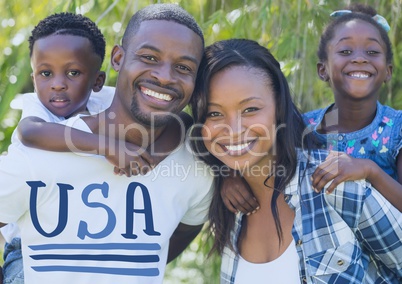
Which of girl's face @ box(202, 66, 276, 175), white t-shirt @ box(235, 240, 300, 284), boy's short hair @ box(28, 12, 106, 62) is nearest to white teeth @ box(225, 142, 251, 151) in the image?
girl's face @ box(202, 66, 276, 175)

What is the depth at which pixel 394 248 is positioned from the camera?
7.28 feet

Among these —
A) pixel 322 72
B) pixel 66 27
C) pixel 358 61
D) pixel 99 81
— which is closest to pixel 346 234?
pixel 358 61

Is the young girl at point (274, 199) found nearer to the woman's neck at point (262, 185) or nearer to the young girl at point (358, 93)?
the woman's neck at point (262, 185)

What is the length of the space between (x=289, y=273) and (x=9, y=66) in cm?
188

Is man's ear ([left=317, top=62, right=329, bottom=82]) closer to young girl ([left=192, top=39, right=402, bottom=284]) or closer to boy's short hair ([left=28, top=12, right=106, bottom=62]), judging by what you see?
young girl ([left=192, top=39, right=402, bottom=284])

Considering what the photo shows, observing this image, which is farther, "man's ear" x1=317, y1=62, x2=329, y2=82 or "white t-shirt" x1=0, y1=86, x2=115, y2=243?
"man's ear" x1=317, y1=62, x2=329, y2=82

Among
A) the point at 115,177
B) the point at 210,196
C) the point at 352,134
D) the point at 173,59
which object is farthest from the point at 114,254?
the point at 352,134

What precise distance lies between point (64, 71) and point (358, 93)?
1241 mm

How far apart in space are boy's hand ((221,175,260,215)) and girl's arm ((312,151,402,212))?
11.4 inches

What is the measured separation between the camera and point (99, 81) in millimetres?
2871

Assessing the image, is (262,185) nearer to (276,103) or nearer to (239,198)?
(239,198)

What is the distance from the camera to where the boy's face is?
271 cm

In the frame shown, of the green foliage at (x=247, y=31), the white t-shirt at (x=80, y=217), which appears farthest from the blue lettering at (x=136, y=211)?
the green foliage at (x=247, y=31)

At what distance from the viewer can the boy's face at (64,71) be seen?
8.89 feet
